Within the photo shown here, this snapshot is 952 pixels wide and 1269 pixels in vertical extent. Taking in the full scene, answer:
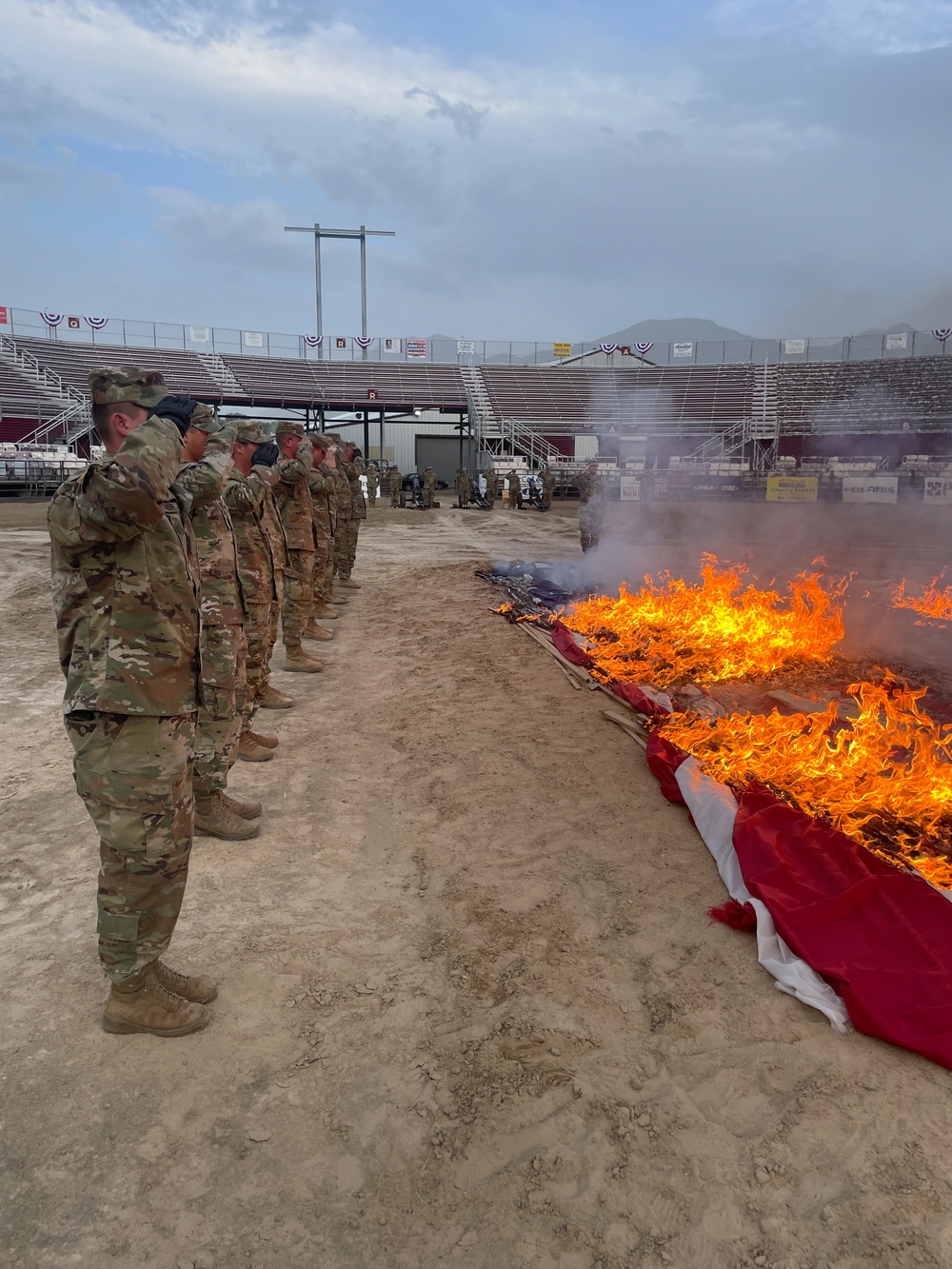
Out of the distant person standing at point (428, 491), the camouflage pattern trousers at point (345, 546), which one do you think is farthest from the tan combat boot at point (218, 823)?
the distant person standing at point (428, 491)

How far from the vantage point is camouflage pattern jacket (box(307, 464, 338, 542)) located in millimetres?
7995

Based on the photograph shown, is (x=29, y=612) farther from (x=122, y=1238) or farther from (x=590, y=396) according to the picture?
(x=590, y=396)

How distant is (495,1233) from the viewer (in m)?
1.95

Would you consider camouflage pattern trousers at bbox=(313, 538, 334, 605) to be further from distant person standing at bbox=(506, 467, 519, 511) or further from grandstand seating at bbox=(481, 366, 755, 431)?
grandstand seating at bbox=(481, 366, 755, 431)

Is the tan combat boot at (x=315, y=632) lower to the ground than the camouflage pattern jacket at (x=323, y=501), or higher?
lower

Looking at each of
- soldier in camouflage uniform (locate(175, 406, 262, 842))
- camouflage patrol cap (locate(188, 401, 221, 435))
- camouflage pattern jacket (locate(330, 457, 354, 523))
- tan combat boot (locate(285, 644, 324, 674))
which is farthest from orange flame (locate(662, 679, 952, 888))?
camouflage pattern jacket (locate(330, 457, 354, 523))

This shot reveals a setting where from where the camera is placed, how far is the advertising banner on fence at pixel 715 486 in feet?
72.8

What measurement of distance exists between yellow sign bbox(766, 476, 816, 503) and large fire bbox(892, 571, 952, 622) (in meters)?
12.4

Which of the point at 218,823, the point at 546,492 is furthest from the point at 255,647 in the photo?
the point at 546,492

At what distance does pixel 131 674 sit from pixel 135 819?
0.45 metres

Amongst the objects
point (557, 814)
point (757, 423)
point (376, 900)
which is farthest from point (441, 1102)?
point (757, 423)

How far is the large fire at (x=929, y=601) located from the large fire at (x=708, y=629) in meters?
0.64

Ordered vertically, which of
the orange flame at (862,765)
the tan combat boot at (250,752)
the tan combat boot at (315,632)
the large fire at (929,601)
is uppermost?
the large fire at (929,601)

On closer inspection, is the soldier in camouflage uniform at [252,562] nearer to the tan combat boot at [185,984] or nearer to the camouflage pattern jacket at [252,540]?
the camouflage pattern jacket at [252,540]
